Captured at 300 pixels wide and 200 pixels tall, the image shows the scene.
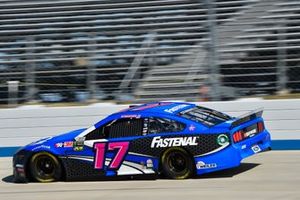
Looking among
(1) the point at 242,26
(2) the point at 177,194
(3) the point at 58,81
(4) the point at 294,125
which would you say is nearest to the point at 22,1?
(3) the point at 58,81

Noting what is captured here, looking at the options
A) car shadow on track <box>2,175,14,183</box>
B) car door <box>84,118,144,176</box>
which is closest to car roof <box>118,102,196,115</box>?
car door <box>84,118,144,176</box>

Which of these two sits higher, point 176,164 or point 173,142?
point 173,142

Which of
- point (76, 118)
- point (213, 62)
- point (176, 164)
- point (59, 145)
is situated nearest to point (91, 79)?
point (76, 118)

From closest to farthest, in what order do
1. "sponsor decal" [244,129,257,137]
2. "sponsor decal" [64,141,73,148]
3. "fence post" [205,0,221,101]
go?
"sponsor decal" [244,129,257,137] < "sponsor decal" [64,141,73,148] < "fence post" [205,0,221,101]

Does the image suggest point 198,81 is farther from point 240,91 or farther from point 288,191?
point 288,191

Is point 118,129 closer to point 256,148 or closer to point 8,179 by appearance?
point 256,148

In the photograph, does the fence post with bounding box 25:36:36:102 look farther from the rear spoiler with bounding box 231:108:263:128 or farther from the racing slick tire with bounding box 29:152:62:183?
the rear spoiler with bounding box 231:108:263:128

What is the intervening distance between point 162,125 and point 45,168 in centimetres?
218

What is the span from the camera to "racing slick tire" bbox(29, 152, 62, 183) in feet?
31.7

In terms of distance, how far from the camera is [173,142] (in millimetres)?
8844

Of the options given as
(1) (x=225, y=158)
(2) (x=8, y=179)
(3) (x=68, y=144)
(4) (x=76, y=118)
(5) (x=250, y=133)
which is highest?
(4) (x=76, y=118)

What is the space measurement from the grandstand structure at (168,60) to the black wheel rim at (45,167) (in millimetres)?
3668

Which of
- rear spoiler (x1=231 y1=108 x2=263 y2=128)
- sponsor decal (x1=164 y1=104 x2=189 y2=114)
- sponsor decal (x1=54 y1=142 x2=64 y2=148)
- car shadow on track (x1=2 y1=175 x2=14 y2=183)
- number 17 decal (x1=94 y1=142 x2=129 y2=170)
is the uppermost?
sponsor decal (x1=164 y1=104 x2=189 y2=114)

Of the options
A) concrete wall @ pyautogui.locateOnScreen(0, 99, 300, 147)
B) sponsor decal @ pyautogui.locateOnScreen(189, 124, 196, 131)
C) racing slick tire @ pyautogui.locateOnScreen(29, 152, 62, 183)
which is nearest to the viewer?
sponsor decal @ pyautogui.locateOnScreen(189, 124, 196, 131)
